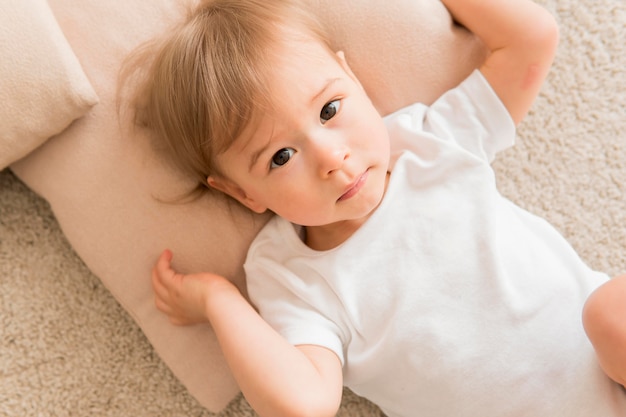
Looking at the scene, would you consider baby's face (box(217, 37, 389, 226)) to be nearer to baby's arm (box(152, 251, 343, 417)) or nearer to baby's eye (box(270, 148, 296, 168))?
baby's eye (box(270, 148, 296, 168))

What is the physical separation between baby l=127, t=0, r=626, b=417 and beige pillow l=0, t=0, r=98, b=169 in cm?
12

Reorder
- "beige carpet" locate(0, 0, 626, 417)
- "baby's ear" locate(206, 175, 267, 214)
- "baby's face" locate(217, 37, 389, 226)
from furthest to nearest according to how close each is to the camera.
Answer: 1. "beige carpet" locate(0, 0, 626, 417)
2. "baby's ear" locate(206, 175, 267, 214)
3. "baby's face" locate(217, 37, 389, 226)

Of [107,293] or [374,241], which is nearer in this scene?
[374,241]

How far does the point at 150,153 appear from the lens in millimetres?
1067

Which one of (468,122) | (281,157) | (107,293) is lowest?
(107,293)

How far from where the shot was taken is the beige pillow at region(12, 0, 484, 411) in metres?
1.07

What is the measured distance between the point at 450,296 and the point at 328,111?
34cm

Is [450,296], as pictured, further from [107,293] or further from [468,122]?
[107,293]

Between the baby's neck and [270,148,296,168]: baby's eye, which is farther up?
[270,148,296,168]: baby's eye

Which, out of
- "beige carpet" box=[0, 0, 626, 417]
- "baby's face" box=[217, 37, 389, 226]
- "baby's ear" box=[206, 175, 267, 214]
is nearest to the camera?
"baby's face" box=[217, 37, 389, 226]

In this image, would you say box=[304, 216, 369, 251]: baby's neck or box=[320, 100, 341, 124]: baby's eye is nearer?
box=[320, 100, 341, 124]: baby's eye

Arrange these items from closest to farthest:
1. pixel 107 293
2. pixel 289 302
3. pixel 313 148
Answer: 1. pixel 313 148
2. pixel 289 302
3. pixel 107 293

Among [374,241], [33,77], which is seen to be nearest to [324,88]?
[374,241]

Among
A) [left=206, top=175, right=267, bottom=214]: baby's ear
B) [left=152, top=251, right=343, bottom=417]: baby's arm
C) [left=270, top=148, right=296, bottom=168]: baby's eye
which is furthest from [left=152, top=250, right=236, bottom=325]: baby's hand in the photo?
[left=270, top=148, right=296, bottom=168]: baby's eye
